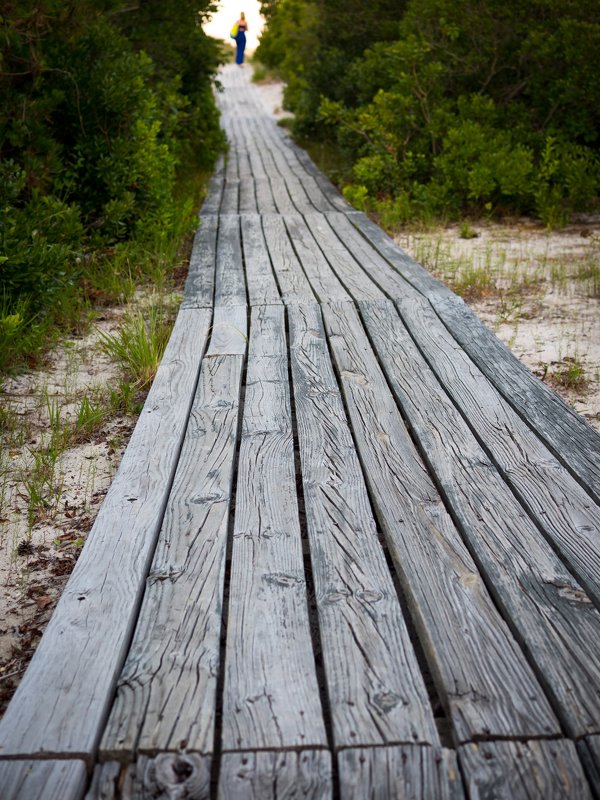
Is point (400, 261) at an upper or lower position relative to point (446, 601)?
upper

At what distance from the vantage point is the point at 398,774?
4.89 ft

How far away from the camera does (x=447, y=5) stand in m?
7.72

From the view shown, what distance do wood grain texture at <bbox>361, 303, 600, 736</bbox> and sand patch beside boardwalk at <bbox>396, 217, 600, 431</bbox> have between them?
0.78 metres

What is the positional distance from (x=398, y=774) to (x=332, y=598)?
543mm

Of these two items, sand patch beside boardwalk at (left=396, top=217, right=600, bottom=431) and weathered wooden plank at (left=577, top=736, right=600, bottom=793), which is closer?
weathered wooden plank at (left=577, top=736, right=600, bottom=793)

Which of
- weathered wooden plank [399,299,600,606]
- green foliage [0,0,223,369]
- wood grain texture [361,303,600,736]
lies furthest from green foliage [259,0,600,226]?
wood grain texture [361,303,600,736]

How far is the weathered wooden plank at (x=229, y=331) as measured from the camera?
384 cm

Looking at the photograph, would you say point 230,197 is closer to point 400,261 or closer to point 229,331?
point 400,261

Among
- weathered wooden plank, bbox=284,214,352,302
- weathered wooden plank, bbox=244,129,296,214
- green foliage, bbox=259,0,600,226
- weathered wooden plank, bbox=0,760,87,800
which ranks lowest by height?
weathered wooden plank, bbox=0,760,87,800

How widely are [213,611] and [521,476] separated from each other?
4.04 feet

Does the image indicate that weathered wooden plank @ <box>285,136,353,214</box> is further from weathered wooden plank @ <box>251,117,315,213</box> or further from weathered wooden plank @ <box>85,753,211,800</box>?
weathered wooden plank @ <box>85,753,211,800</box>

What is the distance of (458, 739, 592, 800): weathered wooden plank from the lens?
A: 146 cm

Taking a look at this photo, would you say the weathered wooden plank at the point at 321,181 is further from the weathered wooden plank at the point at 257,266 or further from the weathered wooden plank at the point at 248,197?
the weathered wooden plank at the point at 257,266

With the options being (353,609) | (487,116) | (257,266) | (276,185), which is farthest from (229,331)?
(276,185)
